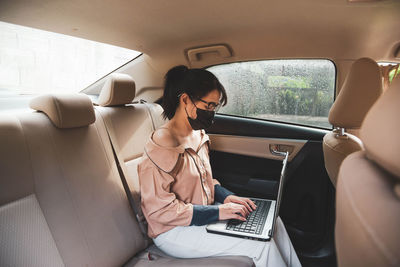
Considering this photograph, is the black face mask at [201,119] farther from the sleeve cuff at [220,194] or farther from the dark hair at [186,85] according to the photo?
the sleeve cuff at [220,194]

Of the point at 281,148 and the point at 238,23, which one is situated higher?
the point at 238,23

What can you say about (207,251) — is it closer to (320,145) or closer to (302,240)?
(302,240)

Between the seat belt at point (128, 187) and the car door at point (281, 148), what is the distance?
92 centimetres

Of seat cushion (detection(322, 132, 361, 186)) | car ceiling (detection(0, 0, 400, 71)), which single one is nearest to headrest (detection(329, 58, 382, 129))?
seat cushion (detection(322, 132, 361, 186))

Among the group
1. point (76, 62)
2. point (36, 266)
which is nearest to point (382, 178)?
point (36, 266)

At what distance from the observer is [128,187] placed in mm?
1594

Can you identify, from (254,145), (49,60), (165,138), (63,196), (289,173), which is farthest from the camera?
(254,145)

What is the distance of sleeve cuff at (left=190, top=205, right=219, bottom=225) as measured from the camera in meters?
1.41

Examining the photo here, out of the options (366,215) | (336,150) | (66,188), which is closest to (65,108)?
(66,188)

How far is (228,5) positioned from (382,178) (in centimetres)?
124

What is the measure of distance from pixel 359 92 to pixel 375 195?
1.03 metres

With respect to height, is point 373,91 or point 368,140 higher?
point 368,140

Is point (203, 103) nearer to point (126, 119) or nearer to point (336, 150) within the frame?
point (126, 119)

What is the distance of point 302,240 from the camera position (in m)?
2.10
